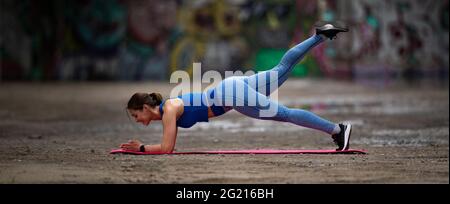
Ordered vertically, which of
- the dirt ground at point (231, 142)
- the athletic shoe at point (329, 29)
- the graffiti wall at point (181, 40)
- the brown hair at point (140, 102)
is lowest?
the dirt ground at point (231, 142)

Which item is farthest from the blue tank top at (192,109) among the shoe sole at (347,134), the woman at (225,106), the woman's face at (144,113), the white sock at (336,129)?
the shoe sole at (347,134)

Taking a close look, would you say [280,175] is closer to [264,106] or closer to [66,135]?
[264,106]

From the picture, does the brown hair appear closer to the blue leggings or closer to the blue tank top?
the blue tank top

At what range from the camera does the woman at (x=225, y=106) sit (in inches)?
276

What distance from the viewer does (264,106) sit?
713cm

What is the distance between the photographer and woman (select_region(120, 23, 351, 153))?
700 cm

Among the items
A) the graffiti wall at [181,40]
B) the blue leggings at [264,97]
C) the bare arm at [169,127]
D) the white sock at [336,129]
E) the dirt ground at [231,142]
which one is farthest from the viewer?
the graffiti wall at [181,40]

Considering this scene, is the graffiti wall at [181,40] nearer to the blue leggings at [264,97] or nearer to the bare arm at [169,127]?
the blue leggings at [264,97]

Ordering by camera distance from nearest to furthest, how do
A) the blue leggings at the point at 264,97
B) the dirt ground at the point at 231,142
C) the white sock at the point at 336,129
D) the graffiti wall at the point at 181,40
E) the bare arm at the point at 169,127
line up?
1. the dirt ground at the point at 231,142
2. the bare arm at the point at 169,127
3. the blue leggings at the point at 264,97
4. the white sock at the point at 336,129
5. the graffiti wall at the point at 181,40

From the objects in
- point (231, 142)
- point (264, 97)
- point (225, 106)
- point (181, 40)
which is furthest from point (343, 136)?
point (181, 40)

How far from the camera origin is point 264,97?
7.14m

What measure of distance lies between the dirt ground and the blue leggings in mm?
379

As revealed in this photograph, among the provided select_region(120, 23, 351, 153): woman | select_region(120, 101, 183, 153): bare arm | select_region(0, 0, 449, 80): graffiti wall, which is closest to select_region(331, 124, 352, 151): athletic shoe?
select_region(120, 23, 351, 153): woman

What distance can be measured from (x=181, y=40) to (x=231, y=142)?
16.4m
